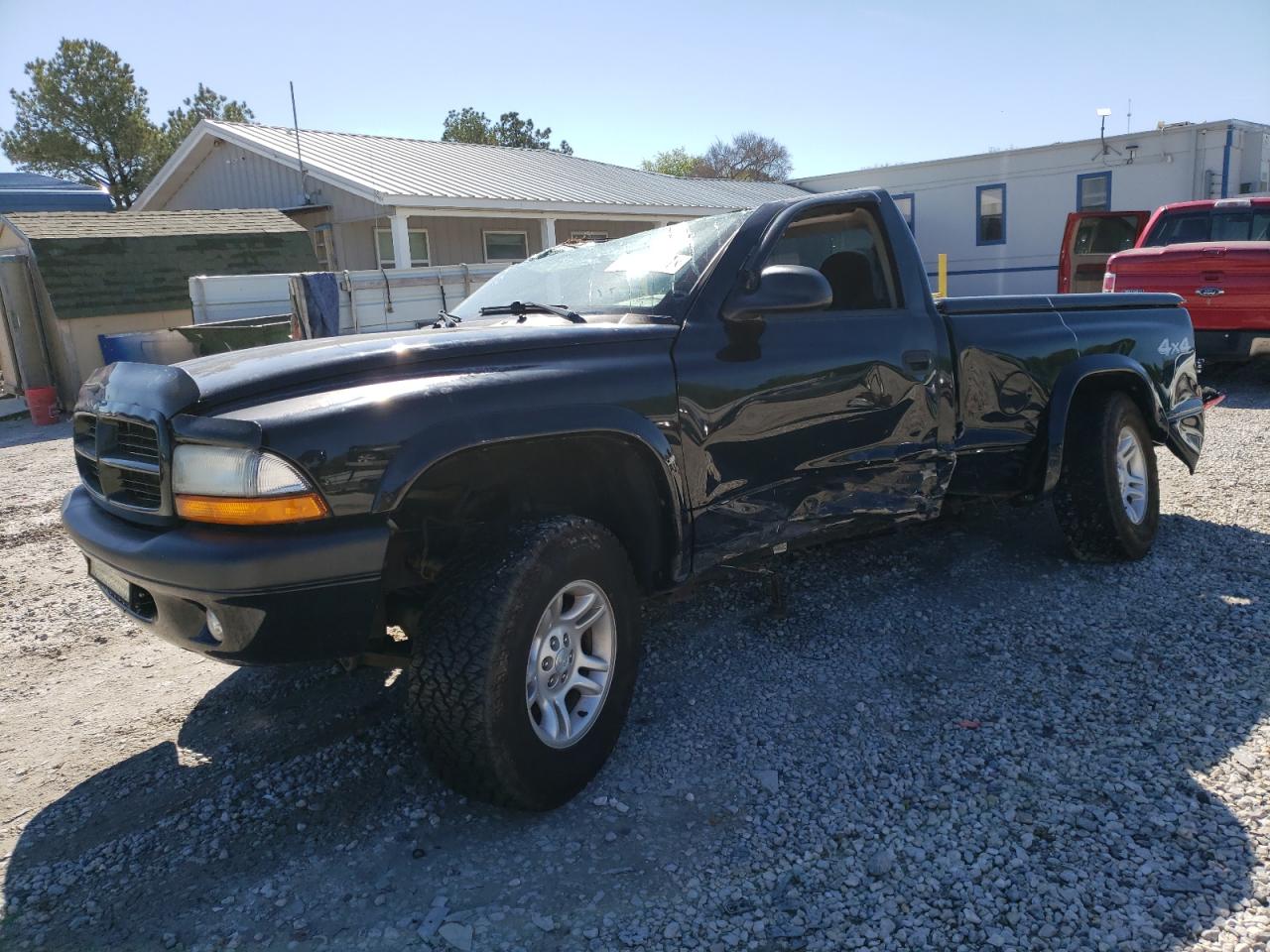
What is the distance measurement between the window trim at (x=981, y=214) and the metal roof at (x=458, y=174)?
219 inches

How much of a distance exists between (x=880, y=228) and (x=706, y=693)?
84.2 inches

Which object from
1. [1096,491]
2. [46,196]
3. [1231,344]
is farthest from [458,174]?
[1096,491]

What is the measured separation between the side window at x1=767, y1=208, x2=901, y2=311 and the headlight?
2325mm

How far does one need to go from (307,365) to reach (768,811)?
6.19 feet

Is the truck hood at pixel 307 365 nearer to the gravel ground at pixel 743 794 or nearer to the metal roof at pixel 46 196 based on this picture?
the gravel ground at pixel 743 794

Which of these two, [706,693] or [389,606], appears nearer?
[389,606]

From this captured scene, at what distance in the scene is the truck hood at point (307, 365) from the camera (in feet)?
8.17

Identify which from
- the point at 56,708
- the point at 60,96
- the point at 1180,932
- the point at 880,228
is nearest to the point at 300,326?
the point at 56,708

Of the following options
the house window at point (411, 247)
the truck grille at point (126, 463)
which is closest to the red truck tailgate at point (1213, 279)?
the truck grille at point (126, 463)

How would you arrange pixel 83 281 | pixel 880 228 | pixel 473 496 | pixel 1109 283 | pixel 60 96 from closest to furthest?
pixel 473 496 → pixel 880 228 → pixel 1109 283 → pixel 83 281 → pixel 60 96

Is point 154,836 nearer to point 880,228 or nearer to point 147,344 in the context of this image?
point 880,228

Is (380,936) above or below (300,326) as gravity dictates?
below

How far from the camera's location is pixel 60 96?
35625 mm

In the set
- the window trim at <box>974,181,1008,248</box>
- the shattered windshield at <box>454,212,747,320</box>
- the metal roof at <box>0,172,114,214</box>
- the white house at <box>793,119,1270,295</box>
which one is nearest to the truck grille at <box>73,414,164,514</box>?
the shattered windshield at <box>454,212,747,320</box>
